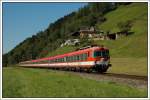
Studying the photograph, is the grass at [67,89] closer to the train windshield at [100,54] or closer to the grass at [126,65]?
the train windshield at [100,54]

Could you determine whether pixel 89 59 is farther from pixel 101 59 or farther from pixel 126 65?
pixel 126 65

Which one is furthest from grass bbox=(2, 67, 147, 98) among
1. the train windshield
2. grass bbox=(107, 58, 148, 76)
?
grass bbox=(107, 58, 148, 76)

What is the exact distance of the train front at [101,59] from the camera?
3169 cm

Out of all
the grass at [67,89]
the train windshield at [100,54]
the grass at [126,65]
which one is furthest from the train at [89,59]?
the grass at [67,89]

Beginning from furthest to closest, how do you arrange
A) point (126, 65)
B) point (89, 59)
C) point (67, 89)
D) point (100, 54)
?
point (126, 65)
point (89, 59)
point (100, 54)
point (67, 89)

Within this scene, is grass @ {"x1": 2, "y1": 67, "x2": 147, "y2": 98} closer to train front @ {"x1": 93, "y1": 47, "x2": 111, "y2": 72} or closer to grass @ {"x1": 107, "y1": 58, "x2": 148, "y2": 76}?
train front @ {"x1": 93, "y1": 47, "x2": 111, "y2": 72}

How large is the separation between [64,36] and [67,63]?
781cm

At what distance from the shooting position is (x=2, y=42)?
20.3 metres

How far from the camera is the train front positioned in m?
Result: 31.7

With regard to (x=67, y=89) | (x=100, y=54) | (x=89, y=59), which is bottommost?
(x=67, y=89)

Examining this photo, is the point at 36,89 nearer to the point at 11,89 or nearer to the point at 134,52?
the point at 11,89

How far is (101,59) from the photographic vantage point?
3200 centimetres

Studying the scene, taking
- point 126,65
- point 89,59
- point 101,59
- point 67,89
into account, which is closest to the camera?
point 67,89

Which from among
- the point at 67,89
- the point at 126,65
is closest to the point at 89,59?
the point at 126,65
